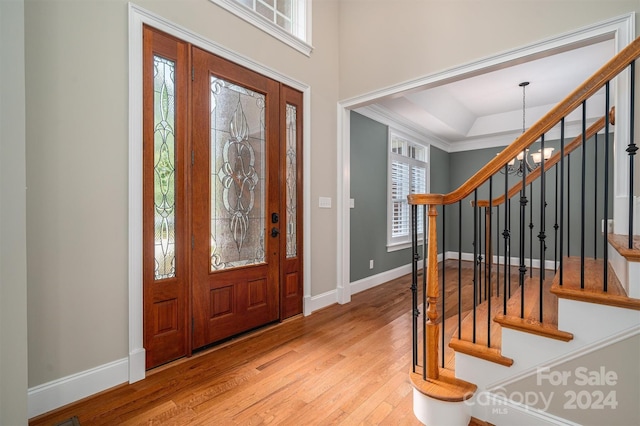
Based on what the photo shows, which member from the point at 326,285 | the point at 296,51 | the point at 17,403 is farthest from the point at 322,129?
the point at 17,403

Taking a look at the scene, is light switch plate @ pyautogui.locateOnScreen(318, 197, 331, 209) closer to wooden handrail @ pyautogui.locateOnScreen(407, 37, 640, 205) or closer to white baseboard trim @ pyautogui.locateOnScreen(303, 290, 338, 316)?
white baseboard trim @ pyautogui.locateOnScreen(303, 290, 338, 316)

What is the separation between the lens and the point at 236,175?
258cm

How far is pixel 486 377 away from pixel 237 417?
4.51 ft

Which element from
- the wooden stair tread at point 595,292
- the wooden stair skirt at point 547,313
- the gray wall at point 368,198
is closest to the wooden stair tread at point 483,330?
the wooden stair skirt at point 547,313

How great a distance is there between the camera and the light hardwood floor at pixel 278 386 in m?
1.65

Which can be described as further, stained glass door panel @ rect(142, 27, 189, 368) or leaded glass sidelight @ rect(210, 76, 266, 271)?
leaded glass sidelight @ rect(210, 76, 266, 271)

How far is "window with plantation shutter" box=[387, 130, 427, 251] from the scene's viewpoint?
15.8ft

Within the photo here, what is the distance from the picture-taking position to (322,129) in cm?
337

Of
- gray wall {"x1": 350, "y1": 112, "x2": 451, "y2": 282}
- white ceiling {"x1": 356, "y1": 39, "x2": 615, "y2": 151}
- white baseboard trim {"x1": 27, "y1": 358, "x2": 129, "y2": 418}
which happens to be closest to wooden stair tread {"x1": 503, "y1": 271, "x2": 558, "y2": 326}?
gray wall {"x1": 350, "y1": 112, "x2": 451, "y2": 282}

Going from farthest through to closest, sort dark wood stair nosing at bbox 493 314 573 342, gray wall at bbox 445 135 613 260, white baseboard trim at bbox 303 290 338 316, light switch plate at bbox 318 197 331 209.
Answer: gray wall at bbox 445 135 613 260 < light switch plate at bbox 318 197 331 209 < white baseboard trim at bbox 303 290 338 316 < dark wood stair nosing at bbox 493 314 573 342

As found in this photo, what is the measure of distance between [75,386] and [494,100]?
6133 mm

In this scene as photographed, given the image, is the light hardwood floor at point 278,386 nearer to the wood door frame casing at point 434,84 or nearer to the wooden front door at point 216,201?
the wooden front door at point 216,201

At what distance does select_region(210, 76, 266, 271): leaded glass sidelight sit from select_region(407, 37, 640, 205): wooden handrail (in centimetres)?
153

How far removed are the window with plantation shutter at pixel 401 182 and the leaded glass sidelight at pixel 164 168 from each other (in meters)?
3.34
